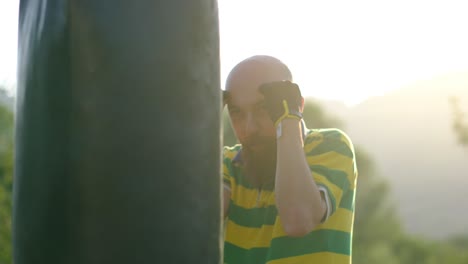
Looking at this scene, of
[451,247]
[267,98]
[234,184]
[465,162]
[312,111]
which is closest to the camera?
[267,98]

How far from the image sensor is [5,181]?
43.0ft

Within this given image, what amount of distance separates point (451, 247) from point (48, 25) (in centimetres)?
3040

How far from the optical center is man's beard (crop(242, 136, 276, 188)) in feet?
7.36

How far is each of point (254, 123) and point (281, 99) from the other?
0.44ft

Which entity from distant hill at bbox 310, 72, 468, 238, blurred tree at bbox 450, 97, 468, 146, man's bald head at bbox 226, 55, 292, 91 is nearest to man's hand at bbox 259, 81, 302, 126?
man's bald head at bbox 226, 55, 292, 91

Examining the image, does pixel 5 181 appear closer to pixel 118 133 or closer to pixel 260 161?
pixel 260 161

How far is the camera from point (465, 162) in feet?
162

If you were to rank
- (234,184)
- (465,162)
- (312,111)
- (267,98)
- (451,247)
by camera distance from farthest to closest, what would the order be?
(465,162) → (451,247) → (312,111) → (234,184) → (267,98)

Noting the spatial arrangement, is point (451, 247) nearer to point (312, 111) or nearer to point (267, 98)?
point (312, 111)

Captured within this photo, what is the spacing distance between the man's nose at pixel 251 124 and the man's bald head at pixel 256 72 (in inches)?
3.0

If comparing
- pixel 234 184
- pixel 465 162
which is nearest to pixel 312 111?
pixel 234 184

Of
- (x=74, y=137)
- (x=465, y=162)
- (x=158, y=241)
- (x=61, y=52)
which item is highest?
(x=61, y=52)

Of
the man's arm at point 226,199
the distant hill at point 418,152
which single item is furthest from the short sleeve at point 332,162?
the distant hill at point 418,152

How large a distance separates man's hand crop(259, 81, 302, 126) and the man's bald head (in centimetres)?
10
